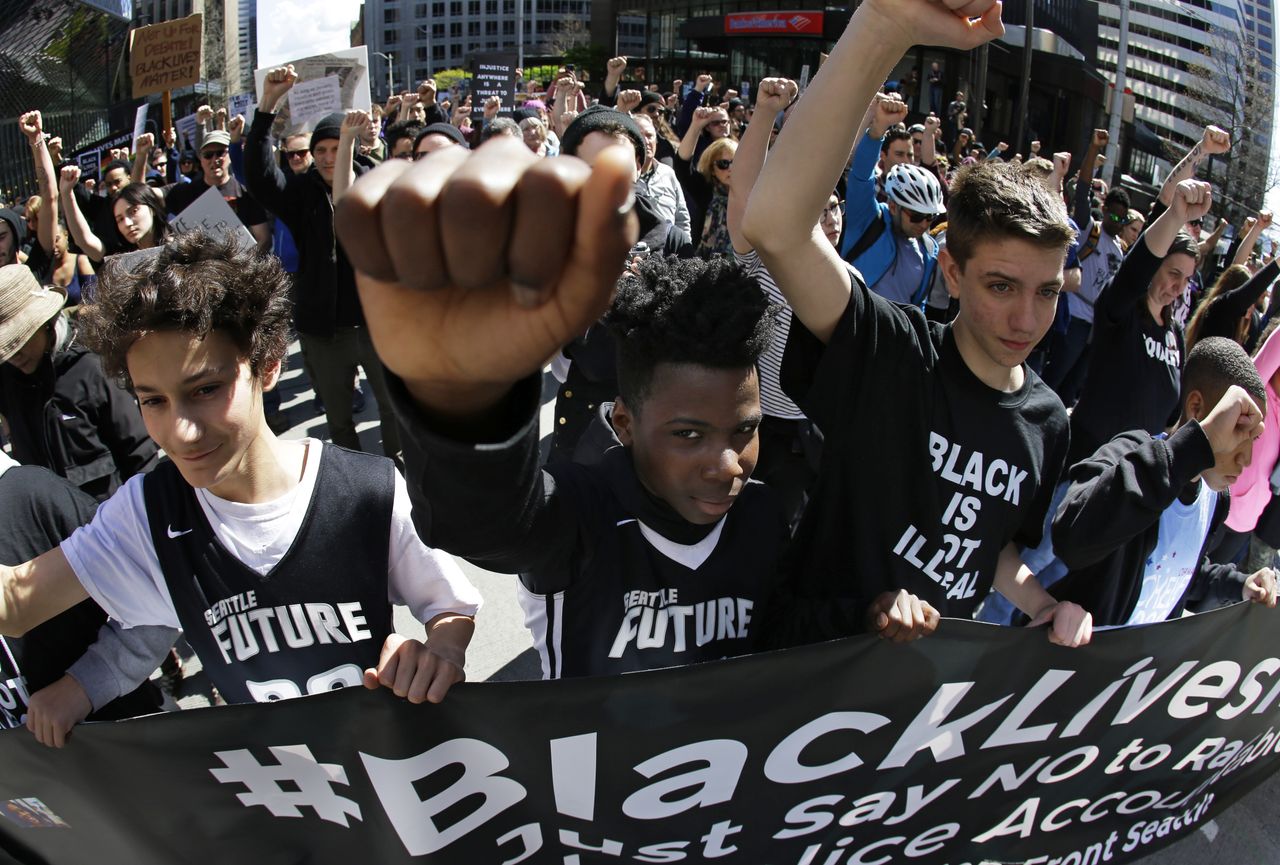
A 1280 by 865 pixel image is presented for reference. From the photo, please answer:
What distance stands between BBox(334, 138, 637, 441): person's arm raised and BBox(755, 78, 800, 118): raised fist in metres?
1.80

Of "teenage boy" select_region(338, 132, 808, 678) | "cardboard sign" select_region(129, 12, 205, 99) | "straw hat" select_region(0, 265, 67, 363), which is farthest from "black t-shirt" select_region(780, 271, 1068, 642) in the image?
"cardboard sign" select_region(129, 12, 205, 99)

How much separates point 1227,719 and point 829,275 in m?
1.69

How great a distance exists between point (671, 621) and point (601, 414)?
783 millimetres

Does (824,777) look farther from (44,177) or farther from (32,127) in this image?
(32,127)

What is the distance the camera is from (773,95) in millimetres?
2559

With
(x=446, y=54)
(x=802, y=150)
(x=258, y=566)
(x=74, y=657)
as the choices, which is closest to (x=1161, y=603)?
(x=802, y=150)

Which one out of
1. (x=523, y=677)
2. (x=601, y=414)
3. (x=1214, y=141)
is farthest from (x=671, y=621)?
(x=1214, y=141)

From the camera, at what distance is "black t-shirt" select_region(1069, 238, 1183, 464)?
370 cm

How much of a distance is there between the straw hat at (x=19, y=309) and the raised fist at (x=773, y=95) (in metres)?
2.28

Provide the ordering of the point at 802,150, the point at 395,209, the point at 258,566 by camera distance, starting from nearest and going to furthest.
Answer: the point at 395,209 < the point at 802,150 < the point at 258,566

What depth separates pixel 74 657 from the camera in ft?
6.34

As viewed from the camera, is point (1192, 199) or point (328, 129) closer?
point (1192, 199)

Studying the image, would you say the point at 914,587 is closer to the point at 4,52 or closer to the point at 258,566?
the point at 258,566

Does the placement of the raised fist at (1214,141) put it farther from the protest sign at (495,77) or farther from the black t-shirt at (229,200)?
the protest sign at (495,77)
